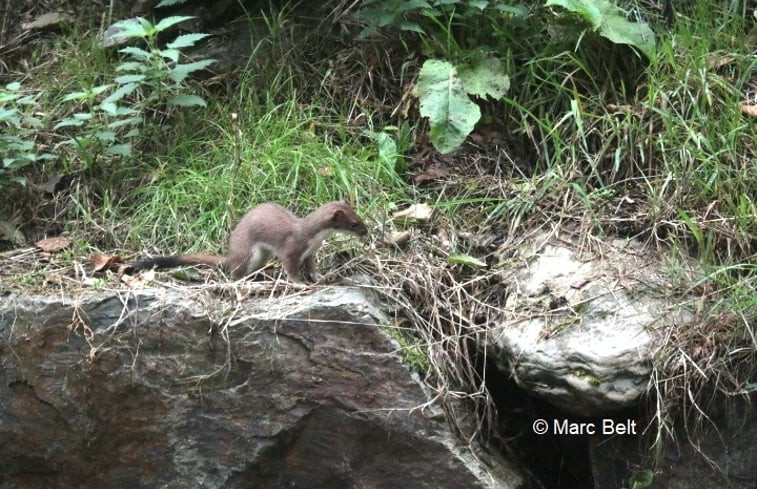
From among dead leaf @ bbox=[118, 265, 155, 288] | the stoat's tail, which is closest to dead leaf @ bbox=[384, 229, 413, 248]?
the stoat's tail

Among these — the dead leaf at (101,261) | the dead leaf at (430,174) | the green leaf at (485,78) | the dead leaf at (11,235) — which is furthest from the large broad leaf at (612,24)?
the dead leaf at (11,235)

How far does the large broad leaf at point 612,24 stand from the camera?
5.75 metres

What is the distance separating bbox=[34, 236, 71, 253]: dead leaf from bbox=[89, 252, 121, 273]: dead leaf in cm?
26

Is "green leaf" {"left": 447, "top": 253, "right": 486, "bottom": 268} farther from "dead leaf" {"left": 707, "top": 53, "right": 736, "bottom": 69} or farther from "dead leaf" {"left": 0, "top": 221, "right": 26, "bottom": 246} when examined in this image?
"dead leaf" {"left": 0, "top": 221, "right": 26, "bottom": 246}

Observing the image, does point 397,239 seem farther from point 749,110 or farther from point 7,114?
point 7,114

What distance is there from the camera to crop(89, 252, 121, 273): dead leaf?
5.31 meters

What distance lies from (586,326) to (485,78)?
5.86 ft

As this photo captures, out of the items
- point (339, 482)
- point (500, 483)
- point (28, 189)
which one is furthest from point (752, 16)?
point (28, 189)

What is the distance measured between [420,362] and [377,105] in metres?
2.08

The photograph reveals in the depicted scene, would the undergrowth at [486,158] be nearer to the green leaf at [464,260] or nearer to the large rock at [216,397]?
the green leaf at [464,260]

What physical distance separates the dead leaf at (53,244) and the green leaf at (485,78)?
2.35 m

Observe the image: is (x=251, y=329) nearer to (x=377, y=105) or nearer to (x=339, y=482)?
(x=339, y=482)

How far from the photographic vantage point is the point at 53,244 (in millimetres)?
5652

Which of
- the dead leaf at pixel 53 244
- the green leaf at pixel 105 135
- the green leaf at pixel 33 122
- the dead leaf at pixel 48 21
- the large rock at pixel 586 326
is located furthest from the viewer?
the dead leaf at pixel 48 21
